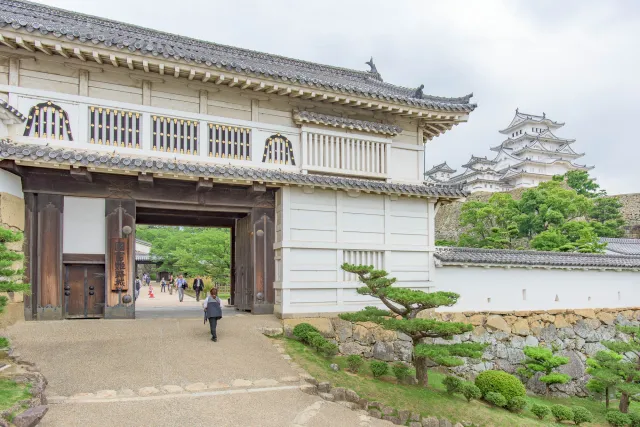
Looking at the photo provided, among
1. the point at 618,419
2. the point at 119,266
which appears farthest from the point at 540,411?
the point at 119,266

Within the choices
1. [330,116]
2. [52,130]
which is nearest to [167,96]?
[52,130]

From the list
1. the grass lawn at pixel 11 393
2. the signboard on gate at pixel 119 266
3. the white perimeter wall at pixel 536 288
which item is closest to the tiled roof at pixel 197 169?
the signboard on gate at pixel 119 266

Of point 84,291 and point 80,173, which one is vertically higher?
Result: point 80,173

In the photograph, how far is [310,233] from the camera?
567 inches

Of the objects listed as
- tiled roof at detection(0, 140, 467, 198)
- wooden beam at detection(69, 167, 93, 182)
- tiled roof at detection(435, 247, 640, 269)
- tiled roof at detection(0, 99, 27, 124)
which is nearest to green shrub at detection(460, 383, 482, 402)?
tiled roof at detection(435, 247, 640, 269)

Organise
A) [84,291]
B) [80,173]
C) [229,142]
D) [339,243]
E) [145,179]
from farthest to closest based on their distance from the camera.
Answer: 1. [339,243]
2. [229,142]
3. [84,291]
4. [145,179]
5. [80,173]

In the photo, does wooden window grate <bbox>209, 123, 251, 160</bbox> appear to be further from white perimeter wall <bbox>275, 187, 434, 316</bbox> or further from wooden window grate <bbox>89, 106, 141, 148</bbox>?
wooden window grate <bbox>89, 106, 141, 148</bbox>

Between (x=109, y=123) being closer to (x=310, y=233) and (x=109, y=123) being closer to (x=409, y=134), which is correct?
(x=310, y=233)

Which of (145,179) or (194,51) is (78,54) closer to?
(145,179)

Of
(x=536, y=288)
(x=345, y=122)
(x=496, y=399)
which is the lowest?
(x=496, y=399)

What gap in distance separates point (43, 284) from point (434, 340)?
38.5 feet

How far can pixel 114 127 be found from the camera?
510 inches

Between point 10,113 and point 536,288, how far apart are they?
57.3ft

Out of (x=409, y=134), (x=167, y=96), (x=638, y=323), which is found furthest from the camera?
(x=638, y=323)
